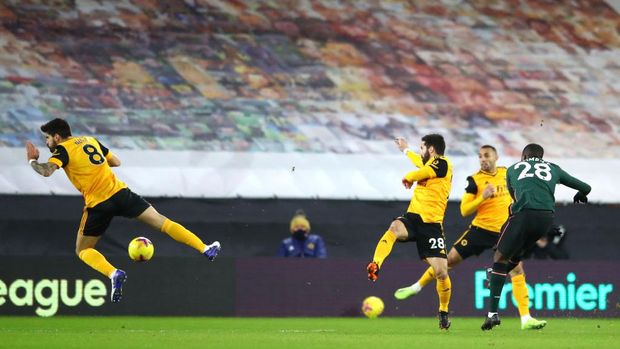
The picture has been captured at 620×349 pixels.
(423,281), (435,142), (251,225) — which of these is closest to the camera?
(435,142)

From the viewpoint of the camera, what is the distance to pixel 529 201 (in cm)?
1231

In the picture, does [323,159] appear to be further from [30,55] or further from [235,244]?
[30,55]

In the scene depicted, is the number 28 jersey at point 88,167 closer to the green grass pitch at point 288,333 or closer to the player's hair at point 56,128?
the player's hair at point 56,128

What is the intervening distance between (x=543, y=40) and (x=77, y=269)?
731 centimetres

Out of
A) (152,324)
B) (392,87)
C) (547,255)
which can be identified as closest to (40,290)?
(152,324)

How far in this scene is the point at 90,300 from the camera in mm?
16891

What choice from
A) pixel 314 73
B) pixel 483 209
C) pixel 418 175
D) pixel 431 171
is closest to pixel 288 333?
pixel 418 175

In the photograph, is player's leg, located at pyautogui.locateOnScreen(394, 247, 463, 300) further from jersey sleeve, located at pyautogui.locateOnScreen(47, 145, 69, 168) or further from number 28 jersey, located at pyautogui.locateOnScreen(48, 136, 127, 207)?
jersey sleeve, located at pyautogui.locateOnScreen(47, 145, 69, 168)

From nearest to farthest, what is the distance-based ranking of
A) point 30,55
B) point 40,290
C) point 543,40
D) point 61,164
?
point 61,164 → point 40,290 → point 30,55 → point 543,40

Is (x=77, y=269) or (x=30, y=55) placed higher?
(x=30, y=55)

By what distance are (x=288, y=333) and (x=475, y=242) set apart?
9.41ft

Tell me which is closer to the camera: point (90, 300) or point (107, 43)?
point (90, 300)

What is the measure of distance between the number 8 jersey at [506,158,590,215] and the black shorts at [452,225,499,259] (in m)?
2.11

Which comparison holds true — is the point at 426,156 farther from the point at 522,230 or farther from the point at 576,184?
the point at 576,184
